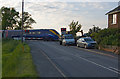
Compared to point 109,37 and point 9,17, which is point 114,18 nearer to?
point 109,37

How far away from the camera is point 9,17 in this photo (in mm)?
90438

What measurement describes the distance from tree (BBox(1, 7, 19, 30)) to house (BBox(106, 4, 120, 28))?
58434 mm

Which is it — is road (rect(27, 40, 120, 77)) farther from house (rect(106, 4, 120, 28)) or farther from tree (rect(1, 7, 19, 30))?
tree (rect(1, 7, 19, 30))

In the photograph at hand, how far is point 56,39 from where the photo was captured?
210 ft

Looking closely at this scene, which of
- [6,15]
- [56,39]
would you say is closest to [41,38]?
[56,39]

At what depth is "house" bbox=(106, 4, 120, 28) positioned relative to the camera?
3256cm

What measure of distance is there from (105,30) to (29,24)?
75.2 meters

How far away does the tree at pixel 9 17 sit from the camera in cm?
8734

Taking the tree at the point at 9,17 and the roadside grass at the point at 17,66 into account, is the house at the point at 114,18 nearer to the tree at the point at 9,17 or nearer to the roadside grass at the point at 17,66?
the roadside grass at the point at 17,66

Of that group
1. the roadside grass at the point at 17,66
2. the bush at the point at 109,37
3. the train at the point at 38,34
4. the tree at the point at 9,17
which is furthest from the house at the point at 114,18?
the tree at the point at 9,17

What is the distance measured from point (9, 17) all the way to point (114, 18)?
63776 millimetres

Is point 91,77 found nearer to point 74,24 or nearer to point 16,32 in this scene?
point 74,24

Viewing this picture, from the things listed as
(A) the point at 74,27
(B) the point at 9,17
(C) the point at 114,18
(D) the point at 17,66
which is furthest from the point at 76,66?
(B) the point at 9,17

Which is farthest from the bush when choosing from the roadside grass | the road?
the roadside grass
